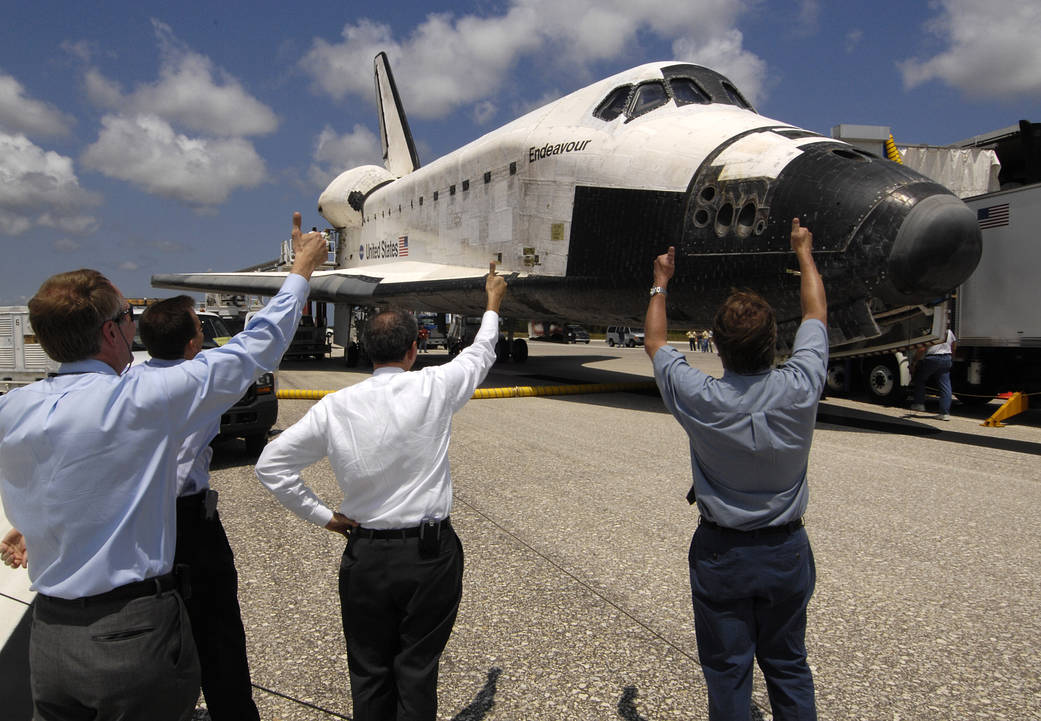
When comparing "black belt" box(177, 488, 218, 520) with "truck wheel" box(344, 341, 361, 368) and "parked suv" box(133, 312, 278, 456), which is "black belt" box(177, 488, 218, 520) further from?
"truck wheel" box(344, 341, 361, 368)

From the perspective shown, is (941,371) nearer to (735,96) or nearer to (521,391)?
(735,96)

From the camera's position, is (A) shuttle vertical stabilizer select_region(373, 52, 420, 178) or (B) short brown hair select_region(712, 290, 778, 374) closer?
(B) short brown hair select_region(712, 290, 778, 374)

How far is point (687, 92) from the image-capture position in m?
8.86

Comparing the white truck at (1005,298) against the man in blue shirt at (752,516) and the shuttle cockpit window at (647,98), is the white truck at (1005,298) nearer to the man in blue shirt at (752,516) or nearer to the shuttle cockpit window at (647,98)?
the shuttle cockpit window at (647,98)

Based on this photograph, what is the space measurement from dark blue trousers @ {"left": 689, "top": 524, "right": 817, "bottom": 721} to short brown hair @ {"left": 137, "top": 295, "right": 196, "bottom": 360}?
1841mm

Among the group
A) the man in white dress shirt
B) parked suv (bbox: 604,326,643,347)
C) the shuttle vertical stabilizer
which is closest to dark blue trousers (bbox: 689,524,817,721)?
the man in white dress shirt

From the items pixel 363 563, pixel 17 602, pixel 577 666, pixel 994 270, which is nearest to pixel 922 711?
pixel 577 666

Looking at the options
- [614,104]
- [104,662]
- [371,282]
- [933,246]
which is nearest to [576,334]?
Answer: [371,282]

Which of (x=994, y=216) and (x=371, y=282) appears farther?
(x=371, y=282)

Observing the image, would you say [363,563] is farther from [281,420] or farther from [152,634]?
[281,420]

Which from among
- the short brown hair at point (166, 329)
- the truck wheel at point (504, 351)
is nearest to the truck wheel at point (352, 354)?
the truck wheel at point (504, 351)

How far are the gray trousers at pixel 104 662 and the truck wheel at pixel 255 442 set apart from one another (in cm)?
479

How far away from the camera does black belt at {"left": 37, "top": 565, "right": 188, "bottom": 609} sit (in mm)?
1498

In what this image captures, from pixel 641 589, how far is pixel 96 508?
8.14ft
